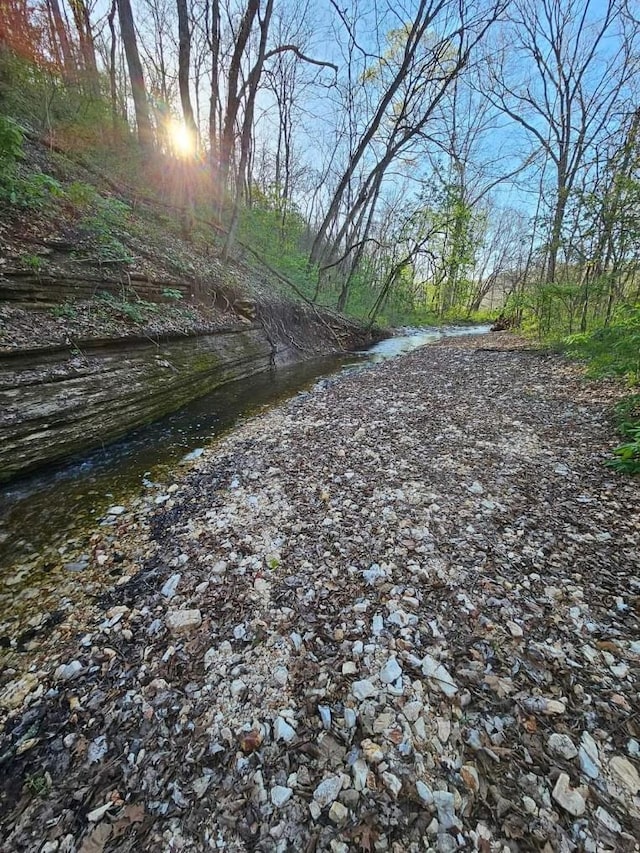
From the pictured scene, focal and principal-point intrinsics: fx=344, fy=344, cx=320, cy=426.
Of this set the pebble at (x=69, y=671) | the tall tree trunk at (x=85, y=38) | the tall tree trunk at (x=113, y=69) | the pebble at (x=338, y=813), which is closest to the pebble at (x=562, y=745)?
the pebble at (x=338, y=813)

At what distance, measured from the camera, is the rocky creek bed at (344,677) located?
4.91 feet

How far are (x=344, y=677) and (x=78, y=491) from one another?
3539 mm

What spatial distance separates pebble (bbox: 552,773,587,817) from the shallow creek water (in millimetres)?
3291

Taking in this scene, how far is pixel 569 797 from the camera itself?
1.51 meters

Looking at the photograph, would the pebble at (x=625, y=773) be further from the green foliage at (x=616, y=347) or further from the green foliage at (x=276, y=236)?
the green foliage at (x=276, y=236)

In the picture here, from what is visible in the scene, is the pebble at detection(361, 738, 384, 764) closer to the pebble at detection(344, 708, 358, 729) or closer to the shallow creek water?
the pebble at detection(344, 708, 358, 729)

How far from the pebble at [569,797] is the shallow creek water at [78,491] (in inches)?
130

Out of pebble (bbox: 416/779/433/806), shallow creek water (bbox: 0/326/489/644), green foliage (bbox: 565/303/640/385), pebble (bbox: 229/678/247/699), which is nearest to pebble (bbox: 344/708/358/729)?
pebble (bbox: 416/779/433/806)

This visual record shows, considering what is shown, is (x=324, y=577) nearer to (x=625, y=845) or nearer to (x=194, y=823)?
(x=194, y=823)

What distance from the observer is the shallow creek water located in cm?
287

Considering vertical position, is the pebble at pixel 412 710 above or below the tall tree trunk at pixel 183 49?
below

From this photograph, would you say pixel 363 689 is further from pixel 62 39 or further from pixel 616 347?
pixel 62 39

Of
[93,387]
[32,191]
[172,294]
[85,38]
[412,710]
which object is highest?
[85,38]

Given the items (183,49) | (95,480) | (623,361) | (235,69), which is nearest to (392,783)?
(95,480)
